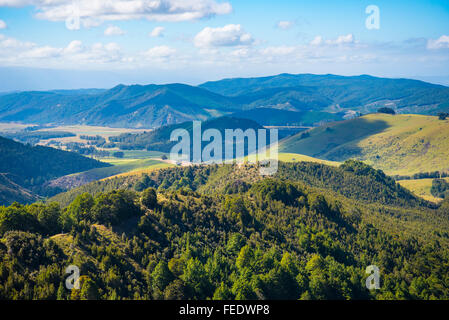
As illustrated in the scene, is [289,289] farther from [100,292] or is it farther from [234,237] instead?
[100,292]

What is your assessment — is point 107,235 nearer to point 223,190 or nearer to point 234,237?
point 234,237

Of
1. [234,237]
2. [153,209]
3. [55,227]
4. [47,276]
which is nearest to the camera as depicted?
[47,276]
